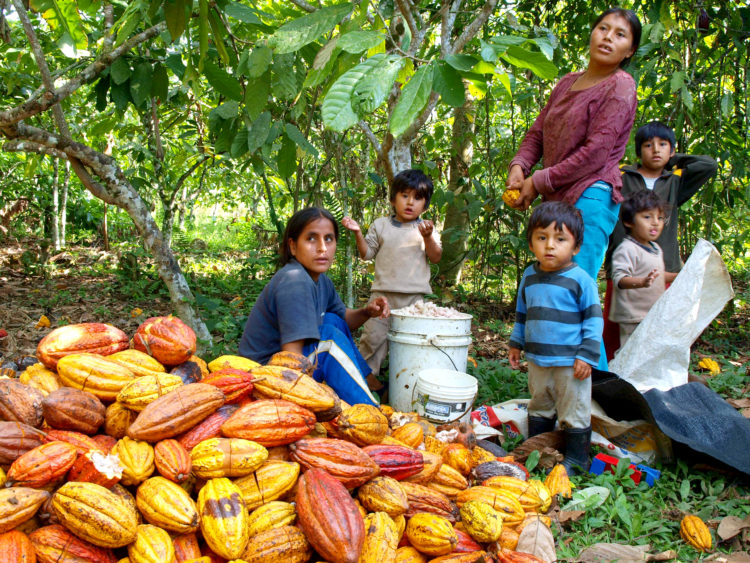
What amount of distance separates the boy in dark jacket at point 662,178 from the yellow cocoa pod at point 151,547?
2.68m

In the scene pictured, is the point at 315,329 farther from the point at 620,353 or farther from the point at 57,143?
the point at 57,143

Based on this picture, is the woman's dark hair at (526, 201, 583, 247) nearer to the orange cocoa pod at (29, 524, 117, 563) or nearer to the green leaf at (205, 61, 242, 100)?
the green leaf at (205, 61, 242, 100)

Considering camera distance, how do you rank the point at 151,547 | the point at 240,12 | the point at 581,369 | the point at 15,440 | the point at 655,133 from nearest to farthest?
1. the point at 151,547
2. the point at 15,440
3. the point at 240,12
4. the point at 581,369
5. the point at 655,133

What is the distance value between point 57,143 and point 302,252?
1.63 meters

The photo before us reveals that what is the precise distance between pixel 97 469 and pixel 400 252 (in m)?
2.24

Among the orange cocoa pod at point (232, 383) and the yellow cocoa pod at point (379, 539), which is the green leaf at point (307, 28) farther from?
the yellow cocoa pod at point (379, 539)

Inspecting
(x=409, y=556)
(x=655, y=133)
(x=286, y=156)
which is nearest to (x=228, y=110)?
(x=286, y=156)

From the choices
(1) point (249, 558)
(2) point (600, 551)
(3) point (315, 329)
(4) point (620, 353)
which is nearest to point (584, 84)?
(4) point (620, 353)

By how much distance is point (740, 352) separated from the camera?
13.8 feet

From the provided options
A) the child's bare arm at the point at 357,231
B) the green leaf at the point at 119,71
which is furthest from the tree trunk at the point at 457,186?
the green leaf at the point at 119,71

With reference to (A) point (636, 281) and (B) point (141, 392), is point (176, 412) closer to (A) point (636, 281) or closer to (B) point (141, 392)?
(B) point (141, 392)

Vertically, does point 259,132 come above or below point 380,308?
above

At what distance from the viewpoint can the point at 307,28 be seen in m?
1.31

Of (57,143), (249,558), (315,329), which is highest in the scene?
(57,143)
